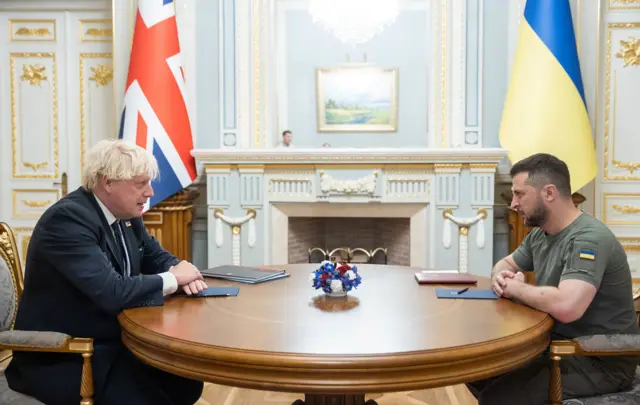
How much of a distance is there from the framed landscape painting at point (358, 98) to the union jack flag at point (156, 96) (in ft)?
5.66

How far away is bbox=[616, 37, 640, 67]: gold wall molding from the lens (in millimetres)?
4062

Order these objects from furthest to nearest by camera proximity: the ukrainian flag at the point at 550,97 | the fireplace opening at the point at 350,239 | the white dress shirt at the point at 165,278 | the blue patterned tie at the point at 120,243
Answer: the fireplace opening at the point at 350,239
the ukrainian flag at the point at 550,97
the blue patterned tie at the point at 120,243
the white dress shirt at the point at 165,278

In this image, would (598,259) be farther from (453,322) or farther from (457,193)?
(457,193)

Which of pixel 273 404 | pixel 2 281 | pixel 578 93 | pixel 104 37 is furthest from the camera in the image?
pixel 104 37

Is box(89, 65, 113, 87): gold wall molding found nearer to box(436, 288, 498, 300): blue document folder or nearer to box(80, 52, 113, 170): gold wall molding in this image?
box(80, 52, 113, 170): gold wall molding

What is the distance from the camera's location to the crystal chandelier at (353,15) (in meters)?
4.38

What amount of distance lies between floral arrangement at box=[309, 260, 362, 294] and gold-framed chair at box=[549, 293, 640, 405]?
60 cm

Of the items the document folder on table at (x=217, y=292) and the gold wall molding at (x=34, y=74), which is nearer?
the document folder on table at (x=217, y=292)

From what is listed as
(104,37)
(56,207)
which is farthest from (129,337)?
(104,37)

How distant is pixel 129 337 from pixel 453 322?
0.85 m

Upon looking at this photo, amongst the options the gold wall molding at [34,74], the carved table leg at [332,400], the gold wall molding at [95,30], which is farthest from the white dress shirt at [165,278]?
the gold wall molding at [34,74]

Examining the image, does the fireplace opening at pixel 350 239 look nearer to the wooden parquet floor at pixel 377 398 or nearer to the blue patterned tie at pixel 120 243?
the wooden parquet floor at pixel 377 398

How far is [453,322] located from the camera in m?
1.50

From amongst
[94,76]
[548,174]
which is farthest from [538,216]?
[94,76]
